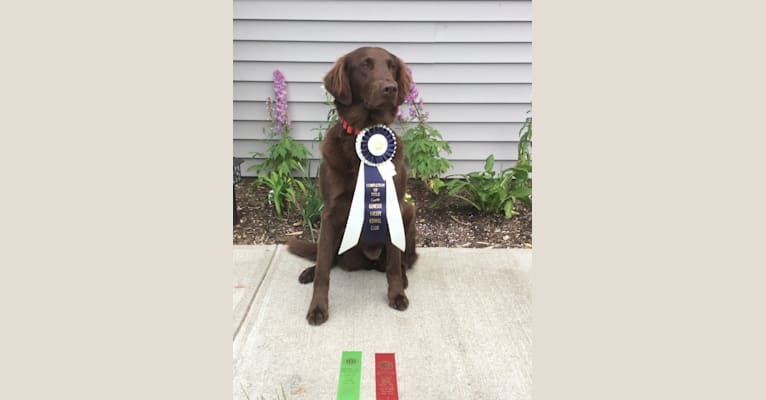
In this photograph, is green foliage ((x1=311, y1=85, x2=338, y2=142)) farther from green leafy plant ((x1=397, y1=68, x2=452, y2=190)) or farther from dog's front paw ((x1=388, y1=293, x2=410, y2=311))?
dog's front paw ((x1=388, y1=293, x2=410, y2=311))

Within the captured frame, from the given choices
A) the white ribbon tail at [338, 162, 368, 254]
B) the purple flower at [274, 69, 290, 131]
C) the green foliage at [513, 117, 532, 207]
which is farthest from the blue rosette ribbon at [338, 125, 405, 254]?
the purple flower at [274, 69, 290, 131]

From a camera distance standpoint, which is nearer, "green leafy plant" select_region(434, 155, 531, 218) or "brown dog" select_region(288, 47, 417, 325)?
"brown dog" select_region(288, 47, 417, 325)

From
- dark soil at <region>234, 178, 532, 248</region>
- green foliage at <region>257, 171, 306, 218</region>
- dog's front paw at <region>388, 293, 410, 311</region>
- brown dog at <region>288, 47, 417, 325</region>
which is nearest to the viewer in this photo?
brown dog at <region>288, 47, 417, 325</region>

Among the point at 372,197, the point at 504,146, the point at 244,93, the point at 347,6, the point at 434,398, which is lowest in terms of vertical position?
the point at 434,398

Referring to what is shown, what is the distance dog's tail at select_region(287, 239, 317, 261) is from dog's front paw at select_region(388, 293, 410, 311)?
755mm

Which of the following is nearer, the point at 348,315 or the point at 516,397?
the point at 516,397

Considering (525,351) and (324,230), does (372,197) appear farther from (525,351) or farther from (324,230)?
(525,351)

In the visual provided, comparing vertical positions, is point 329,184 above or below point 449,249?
above

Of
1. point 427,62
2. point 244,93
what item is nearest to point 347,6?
point 427,62

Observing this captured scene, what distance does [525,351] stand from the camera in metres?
2.36

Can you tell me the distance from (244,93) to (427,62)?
1.49 metres

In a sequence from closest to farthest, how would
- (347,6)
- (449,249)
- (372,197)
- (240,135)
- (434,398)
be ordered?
(434,398) → (372,197) → (449,249) → (347,6) → (240,135)

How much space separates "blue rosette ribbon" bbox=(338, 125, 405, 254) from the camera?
8.50 feet

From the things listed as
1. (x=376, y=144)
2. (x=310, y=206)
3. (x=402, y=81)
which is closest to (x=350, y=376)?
(x=376, y=144)
